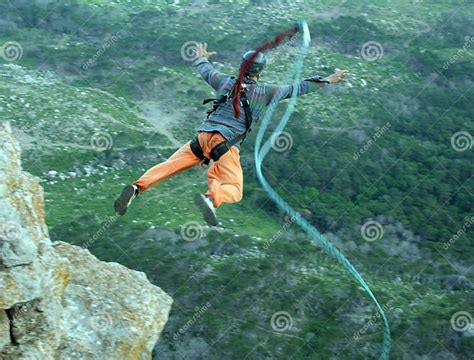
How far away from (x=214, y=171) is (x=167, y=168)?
65cm

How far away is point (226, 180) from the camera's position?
11.1 meters

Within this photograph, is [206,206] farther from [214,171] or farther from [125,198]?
[125,198]

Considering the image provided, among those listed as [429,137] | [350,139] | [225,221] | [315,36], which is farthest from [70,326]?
[315,36]

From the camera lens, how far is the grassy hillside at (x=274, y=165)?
2409 cm

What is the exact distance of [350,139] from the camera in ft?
117

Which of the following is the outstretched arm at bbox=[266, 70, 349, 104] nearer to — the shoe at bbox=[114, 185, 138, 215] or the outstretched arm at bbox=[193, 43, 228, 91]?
the outstretched arm at bbox=[193, 43, 228, 91]

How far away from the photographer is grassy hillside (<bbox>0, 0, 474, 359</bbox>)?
79.0 ft

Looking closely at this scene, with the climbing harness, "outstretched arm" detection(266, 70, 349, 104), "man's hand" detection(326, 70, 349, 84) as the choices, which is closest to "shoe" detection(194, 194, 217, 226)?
the climbing harness

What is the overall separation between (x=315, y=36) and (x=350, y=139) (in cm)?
1180

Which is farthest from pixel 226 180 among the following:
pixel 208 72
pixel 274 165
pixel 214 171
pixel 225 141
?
pixel 274 165

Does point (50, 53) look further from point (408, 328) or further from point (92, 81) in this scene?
point (408, 328)

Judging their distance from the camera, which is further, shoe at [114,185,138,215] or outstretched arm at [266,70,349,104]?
shoe at [114,185,138,215]

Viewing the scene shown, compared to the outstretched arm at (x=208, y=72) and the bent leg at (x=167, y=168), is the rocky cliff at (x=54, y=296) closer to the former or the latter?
the bent leg at (x=167, y=168)

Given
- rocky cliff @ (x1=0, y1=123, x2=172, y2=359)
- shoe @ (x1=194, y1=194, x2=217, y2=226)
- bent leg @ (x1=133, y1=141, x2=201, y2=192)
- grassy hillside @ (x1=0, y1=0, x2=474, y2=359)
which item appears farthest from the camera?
grassy hillside @ (x1=0, y1=0, x2=474, y2=359)
